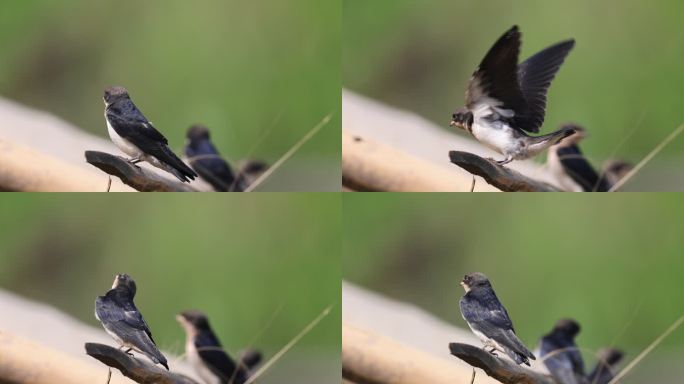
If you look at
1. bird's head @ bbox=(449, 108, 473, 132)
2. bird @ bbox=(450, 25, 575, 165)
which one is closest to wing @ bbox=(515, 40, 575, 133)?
bird @ bbox=(450, 25, 575, 165)

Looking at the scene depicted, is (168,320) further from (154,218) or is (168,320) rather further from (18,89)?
(18,89)

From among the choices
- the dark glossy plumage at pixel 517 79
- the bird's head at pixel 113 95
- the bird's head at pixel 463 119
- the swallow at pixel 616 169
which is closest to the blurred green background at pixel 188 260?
the bird's head at pixel 113 95

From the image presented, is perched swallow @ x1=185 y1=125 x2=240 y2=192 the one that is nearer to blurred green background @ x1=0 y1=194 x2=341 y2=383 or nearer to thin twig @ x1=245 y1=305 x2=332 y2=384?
blurred green background @ x1=0 y1=194 x2=341 y2=383

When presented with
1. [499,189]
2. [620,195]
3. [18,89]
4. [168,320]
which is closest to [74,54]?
[18,89]

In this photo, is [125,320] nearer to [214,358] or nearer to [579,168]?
[214,358]

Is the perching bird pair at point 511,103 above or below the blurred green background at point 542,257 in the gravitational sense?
above

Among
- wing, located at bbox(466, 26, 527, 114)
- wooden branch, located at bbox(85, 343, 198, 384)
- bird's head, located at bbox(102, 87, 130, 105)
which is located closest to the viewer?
wing, located at bbox(466, 26, 527, 114)

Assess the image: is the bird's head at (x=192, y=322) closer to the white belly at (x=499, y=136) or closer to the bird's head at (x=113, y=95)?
the bird's head at (x=113, y=95)
